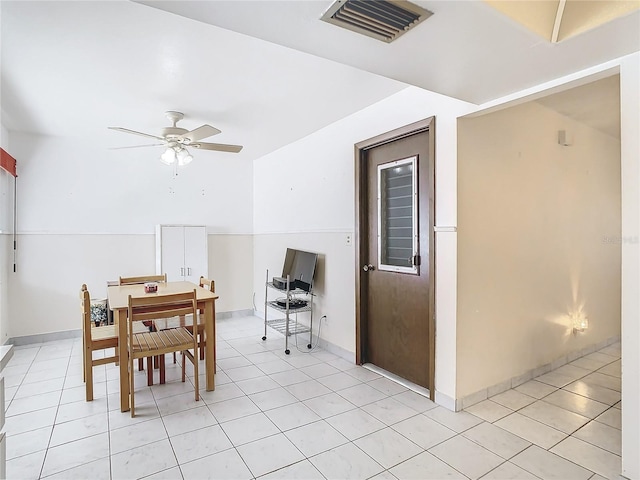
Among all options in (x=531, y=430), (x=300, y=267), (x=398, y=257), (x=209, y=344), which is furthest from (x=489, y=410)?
(x=300, y=267)

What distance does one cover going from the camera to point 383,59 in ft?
6.13

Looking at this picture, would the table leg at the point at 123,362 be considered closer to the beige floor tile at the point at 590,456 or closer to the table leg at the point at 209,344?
the table leg at the point at 209,344

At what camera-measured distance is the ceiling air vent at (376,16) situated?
4.62 feet

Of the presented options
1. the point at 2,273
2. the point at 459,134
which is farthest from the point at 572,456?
the point at 2,273

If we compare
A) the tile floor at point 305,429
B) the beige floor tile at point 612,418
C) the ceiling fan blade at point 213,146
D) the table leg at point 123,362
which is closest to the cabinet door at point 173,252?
the tile floor at point 305,429

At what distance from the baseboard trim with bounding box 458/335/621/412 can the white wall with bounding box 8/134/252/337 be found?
3950 mm

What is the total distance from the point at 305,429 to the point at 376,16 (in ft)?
7.98

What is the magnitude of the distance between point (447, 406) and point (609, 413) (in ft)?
3.85

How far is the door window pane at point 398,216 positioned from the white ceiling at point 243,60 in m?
0.70

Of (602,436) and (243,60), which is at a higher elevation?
(243,60)

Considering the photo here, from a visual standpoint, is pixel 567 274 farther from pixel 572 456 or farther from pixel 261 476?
pixel 261 476

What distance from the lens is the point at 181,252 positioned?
5113mm

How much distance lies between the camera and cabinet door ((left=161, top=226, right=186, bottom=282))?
5008 mm

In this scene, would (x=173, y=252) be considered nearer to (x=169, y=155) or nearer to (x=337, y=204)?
(x=169, y=155)
